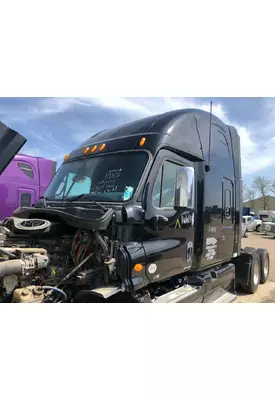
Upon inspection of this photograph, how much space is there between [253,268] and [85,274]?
4.71 metres

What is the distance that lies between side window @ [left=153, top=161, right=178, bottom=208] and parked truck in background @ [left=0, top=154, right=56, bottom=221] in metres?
6.22

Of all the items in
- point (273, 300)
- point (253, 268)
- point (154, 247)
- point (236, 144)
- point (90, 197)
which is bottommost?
point (273, 300)

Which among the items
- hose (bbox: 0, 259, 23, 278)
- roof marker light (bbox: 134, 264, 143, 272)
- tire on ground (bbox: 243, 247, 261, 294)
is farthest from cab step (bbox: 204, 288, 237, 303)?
hose (bbox: 0, 259, 23, 278)

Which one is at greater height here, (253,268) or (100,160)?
(100,160)

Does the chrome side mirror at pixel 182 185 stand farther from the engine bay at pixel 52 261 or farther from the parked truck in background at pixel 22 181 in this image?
the parked truck in background at pixel 22 181

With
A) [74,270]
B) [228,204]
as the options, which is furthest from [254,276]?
[74,270]

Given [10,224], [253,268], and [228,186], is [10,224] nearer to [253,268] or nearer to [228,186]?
[228,186]

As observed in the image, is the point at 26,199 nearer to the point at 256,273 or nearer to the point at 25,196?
the point at 25,196

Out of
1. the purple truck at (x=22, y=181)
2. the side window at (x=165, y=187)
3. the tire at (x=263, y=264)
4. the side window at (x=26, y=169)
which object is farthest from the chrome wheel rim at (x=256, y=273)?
the side window at (x=26, y=169)

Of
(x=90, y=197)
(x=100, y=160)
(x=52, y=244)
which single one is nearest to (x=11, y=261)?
(x=52, y=244)

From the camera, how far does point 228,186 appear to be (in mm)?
5520

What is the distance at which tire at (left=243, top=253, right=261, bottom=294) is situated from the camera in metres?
6.61

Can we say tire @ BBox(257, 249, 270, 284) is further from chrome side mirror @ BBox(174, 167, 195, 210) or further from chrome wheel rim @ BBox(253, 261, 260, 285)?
chrome side mirror @ BBox(174, 167, 195, 210)

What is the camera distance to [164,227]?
3.69m
